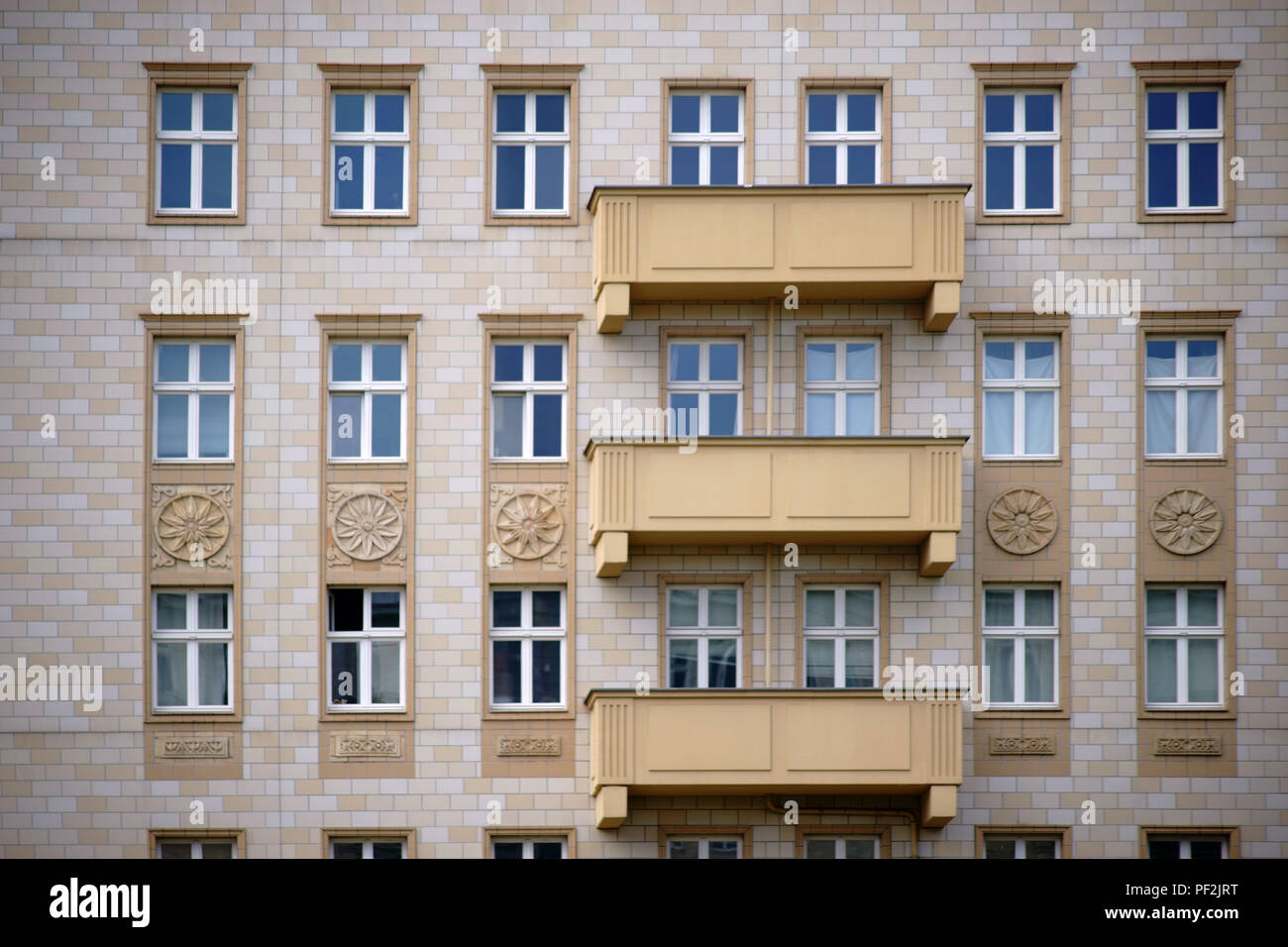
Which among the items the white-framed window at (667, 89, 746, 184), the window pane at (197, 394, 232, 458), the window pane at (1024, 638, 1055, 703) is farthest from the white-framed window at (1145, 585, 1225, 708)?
the window pane at (197, 394, 232, 458)

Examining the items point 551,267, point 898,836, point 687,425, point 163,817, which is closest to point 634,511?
point 687,425

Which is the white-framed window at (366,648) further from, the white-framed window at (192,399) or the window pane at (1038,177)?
the window pane at (1038,177)

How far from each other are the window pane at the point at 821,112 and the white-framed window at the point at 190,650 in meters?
10.3

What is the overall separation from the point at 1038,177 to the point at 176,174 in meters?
11.9

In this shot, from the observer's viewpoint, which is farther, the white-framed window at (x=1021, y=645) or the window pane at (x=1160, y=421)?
→ the window pane at (x=1160, y=421)

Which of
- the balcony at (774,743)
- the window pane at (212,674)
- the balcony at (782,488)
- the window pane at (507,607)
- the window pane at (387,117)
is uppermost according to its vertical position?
the window pane at (387,117)

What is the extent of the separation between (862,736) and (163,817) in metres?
9.30

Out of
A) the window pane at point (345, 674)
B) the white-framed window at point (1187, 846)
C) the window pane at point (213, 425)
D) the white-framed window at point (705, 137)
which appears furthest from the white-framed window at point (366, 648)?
the white-framed window at point (1187, 846)

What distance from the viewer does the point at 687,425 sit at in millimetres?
30547

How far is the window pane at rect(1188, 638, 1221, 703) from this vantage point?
99.6 ft

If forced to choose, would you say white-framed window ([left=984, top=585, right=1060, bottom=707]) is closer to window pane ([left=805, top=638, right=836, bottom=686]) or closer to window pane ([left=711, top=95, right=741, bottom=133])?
window pane ([left=805, top=638, right=836, bottom=686])

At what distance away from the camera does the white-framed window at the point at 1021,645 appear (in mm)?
30312

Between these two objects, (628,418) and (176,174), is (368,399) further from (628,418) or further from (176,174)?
(176,174)
